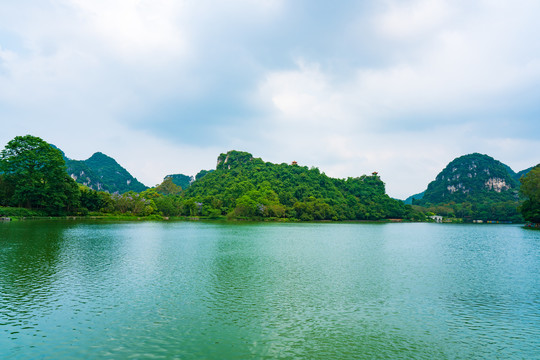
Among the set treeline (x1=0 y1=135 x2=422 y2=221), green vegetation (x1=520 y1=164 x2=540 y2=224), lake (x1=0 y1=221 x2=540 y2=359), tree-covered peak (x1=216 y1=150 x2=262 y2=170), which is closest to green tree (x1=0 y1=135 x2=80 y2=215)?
treeline (x1=0 y1=135 x2=422 y2=221)

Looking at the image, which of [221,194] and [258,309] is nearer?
[258,309]

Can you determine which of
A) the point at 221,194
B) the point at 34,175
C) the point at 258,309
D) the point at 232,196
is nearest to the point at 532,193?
the point at 258,309

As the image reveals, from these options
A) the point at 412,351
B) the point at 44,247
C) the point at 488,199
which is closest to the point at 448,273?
the point at 412,351

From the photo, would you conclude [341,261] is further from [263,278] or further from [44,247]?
[44,247]

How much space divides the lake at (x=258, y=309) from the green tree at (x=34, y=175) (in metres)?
42.4

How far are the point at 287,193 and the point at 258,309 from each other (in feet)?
383

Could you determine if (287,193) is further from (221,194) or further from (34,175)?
(34,175)

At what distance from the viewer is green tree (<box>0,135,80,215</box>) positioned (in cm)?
5581

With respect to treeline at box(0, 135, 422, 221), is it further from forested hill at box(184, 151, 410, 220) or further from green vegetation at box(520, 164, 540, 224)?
green vegetation at box(520, 164, 540, 224)

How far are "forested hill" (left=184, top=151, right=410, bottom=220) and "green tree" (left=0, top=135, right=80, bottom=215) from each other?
50027mm

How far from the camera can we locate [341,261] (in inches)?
874

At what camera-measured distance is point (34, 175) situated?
187 feet

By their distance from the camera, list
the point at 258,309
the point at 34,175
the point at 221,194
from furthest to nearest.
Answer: the point at 221,194
the point at 34,175
the point at 258,309

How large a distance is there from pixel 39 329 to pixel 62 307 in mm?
1988
